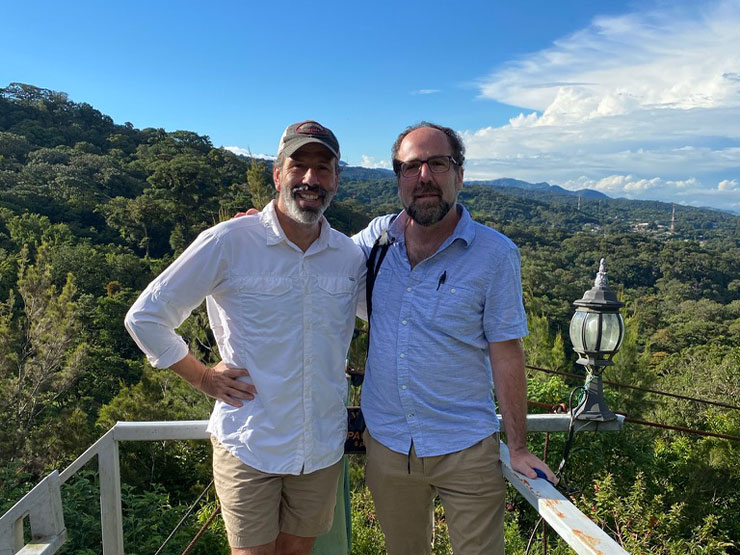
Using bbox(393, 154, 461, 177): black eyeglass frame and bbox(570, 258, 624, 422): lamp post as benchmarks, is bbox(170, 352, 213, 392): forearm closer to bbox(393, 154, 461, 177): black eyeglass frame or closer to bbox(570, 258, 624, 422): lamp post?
→ bbox(393, 154, 461, 177): black eyeglass frame

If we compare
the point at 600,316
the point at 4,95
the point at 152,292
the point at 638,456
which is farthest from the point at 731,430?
the point at 4,95

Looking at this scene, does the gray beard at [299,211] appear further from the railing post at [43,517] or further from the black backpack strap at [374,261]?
the railing post at [43,517]

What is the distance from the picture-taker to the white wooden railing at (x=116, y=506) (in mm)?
979

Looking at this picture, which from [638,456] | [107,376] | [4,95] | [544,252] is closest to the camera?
[638,456]

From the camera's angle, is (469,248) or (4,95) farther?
(4,95)

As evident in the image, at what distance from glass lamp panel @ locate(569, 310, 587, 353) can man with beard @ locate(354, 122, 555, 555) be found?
1652mm

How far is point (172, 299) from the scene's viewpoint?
1.32 m

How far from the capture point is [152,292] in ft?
4.28

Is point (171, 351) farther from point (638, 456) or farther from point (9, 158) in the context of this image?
point (9, 158)

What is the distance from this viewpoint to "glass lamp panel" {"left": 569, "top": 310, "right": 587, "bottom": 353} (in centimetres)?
293

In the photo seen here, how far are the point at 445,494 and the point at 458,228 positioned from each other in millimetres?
714

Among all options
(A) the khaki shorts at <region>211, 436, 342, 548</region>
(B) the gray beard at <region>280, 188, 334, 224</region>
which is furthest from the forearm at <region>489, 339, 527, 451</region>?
(B) the gray beard at <region>280, 188, 334, 224</region>

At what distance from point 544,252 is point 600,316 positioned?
5220 cm

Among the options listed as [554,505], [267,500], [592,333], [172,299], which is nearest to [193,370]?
[172,299]
